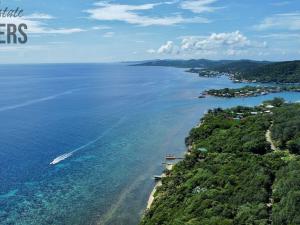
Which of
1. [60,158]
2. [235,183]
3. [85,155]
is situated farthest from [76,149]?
[235,183]

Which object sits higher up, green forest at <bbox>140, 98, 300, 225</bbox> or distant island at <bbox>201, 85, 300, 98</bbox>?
distant island at <bbox>201, 85, 300, 98</bbox>

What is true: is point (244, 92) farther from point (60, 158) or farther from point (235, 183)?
point (235, 183)

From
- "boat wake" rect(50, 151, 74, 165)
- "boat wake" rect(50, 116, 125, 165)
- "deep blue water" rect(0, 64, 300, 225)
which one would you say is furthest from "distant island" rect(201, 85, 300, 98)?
"boat wake" rect(50, 151, 74, 165)

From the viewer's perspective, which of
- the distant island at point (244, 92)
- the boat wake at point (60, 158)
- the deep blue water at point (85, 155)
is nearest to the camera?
the deep blue water at point (85, 155)

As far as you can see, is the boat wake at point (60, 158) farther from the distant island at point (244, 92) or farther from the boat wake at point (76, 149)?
the distant island at point (244, 92)

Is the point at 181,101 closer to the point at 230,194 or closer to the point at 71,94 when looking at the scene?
the point at 71,94

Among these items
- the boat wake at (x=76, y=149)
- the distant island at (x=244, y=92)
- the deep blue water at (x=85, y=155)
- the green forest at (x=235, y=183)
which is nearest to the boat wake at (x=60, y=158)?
the boat wake at (x=76, y=149)

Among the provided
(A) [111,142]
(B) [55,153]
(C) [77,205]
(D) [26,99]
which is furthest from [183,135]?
(D) [26,99]

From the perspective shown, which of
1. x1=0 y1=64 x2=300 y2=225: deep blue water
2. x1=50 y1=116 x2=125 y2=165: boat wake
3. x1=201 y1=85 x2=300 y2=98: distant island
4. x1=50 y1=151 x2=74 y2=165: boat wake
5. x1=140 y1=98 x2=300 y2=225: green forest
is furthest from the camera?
x1=201 y1=85 x2=300 y2=98: distant island

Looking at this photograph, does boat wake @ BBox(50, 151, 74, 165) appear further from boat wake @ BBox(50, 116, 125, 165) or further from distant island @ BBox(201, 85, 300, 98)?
distant island @ BBox(201, 85, 300, 98)
